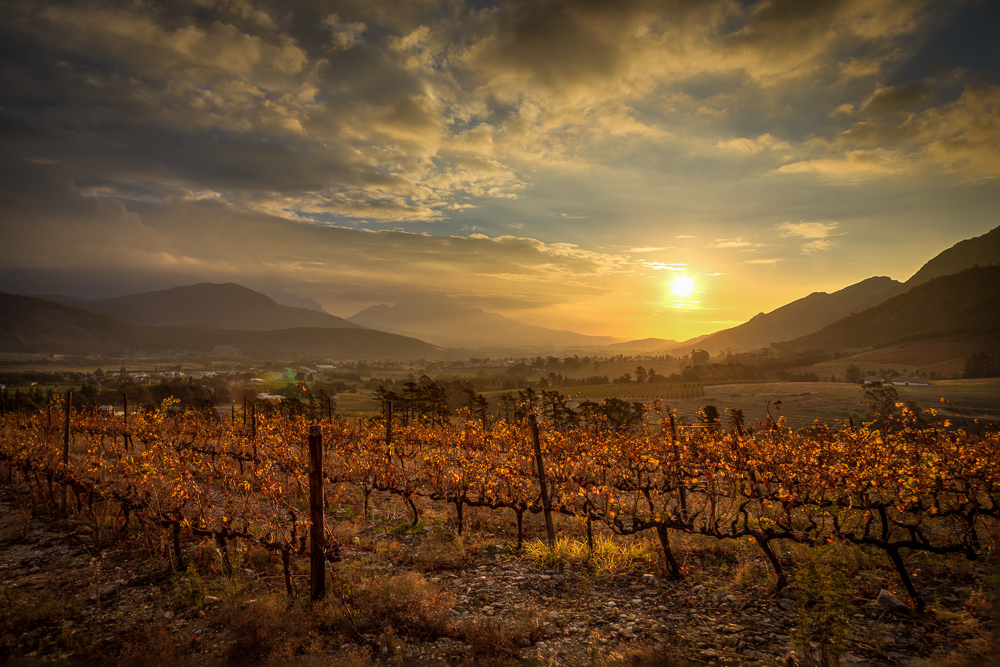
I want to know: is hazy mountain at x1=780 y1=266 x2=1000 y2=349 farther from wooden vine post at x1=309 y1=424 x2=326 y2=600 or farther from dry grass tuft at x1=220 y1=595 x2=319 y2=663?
dry grass tuft at x1=220 y1=595 x2=319 y2=663

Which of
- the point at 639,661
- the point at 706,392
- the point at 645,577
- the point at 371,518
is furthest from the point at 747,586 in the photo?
the point at 706,392

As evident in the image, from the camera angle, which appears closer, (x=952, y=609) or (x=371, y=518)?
(x=952, y=609)

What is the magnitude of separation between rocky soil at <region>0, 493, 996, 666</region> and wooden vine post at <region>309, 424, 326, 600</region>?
1.19m

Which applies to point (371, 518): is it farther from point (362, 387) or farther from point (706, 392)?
point (362, 387)

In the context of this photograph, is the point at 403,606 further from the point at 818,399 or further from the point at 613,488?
the point at 818,399

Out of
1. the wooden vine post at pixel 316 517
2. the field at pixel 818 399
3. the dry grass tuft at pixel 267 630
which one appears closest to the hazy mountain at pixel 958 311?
the field at pixel 818 399

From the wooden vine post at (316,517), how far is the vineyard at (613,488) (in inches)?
1.5

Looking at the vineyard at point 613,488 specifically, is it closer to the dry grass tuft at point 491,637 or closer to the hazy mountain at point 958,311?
the dry grass tuft at point 491,637

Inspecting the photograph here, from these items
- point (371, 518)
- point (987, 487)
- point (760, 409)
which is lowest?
point (760, 409)

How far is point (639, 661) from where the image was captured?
234 inches

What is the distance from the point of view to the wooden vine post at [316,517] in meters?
7.33

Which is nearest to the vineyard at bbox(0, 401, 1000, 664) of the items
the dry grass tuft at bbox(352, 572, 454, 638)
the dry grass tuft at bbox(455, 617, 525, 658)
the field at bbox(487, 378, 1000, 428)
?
the dry grass tuft at bbox(352, 572, 454, 638)

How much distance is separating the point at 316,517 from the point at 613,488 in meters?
7.21

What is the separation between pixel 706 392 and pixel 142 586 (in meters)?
108
